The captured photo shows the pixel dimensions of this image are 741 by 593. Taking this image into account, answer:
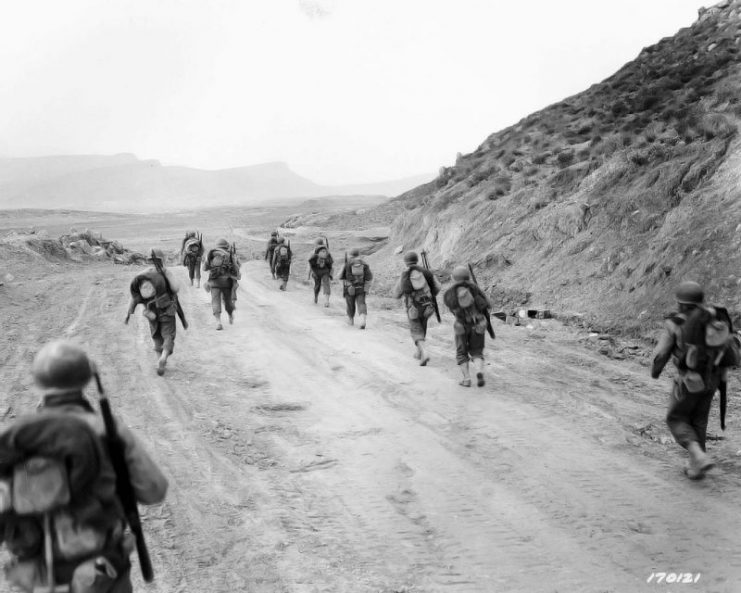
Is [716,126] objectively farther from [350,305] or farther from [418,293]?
[418,293]

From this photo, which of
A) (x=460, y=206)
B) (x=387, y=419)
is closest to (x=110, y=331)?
(x=387, y=419)

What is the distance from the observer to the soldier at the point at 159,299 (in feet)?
31.3

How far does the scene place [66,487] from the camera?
107 inches

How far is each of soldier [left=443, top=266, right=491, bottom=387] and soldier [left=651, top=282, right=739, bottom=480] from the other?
3170mm

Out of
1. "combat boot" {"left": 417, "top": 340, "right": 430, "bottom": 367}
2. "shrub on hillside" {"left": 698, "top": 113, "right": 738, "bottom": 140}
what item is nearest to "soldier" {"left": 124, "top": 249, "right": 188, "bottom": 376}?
"combat boot" {"left": 417, "top": 340, "right": 430, "bottom": 367}

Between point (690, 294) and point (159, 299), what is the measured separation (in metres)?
7.28

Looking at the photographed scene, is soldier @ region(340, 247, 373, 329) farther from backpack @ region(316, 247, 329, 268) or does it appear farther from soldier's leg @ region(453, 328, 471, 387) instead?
soldier's leg @ region(453, 328, 471, 387)

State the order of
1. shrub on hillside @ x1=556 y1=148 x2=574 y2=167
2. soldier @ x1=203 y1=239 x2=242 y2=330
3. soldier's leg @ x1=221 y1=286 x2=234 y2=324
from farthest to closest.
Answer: shrub on hillside @ x1=556 y1=148 x2=574 y2=167, soldier's leg @ x1=221 y1=286 x2=234 y2=324, soldier @ x1=203 y1=239 x2=242 y2=330

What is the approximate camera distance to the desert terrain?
4590 millimetres

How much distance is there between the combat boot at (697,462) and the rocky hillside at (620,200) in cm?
563

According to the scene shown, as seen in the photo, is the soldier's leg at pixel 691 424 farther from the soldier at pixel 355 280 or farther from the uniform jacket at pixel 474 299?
the soldier at pixel 355 280

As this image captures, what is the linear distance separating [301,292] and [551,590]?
611 inches

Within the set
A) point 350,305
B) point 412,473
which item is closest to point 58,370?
point 412,473

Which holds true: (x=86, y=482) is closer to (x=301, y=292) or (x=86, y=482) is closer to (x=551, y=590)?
(x=551, y=590)
